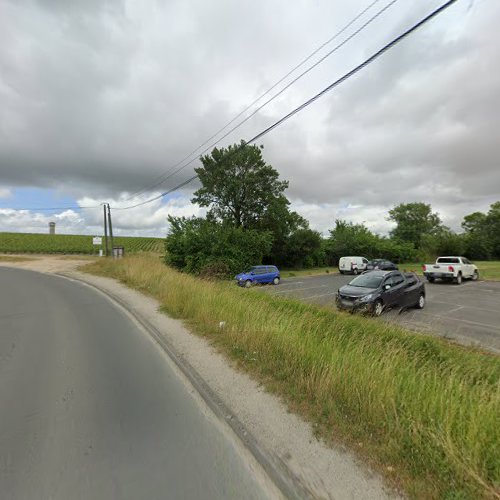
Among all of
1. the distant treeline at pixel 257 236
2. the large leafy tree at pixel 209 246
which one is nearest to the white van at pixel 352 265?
the distant treeline at pixel 257 236

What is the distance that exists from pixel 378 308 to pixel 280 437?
8.93 m

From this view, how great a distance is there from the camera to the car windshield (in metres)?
11.4

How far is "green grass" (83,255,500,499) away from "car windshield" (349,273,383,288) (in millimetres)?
4886

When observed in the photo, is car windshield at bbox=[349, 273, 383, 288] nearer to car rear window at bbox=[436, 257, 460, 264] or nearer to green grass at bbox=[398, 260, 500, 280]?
car rear window at bbox=[436, 257, 460, 264]

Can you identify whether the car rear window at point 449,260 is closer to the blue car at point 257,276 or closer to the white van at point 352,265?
the white van at point 352,265

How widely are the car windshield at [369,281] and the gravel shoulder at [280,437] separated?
776 cm

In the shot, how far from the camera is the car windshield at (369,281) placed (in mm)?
11420

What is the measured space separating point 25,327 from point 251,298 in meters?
6.28

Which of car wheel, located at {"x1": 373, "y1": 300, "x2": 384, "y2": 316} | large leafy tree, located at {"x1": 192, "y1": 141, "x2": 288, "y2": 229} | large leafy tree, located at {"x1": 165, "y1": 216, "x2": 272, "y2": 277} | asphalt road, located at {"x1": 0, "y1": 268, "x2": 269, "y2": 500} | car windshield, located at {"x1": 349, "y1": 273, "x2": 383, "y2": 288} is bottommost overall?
car wheel, located at {"x1": 373, "y1": 300, "x2": 384, "y2": 316}

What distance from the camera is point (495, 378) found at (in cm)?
430

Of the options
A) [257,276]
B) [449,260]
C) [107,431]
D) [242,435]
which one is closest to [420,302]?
[242,435]

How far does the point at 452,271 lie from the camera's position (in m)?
22.7

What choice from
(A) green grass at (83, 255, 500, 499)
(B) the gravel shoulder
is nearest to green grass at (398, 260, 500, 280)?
(A) green grass at (83, 255, 500, 499)

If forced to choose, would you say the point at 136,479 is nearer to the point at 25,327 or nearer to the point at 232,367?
the point at 232,367
